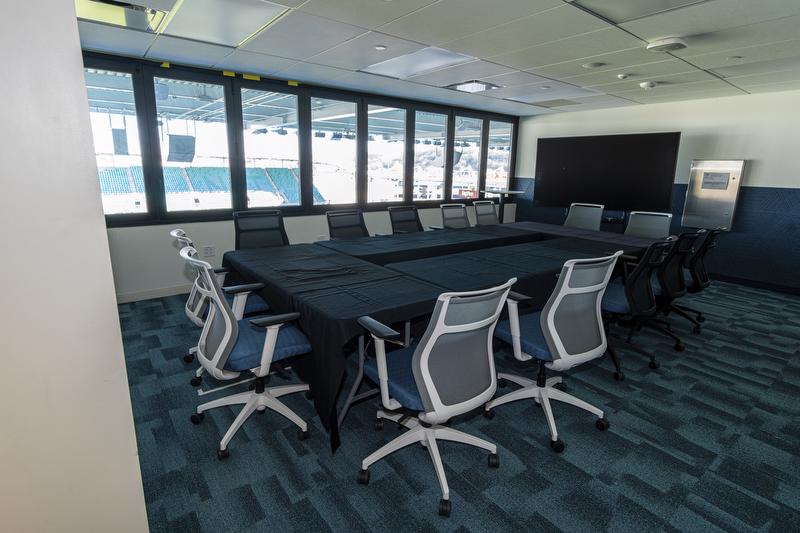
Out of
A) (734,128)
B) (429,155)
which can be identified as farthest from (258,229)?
(734,128)

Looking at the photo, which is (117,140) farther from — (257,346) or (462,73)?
(462,73)

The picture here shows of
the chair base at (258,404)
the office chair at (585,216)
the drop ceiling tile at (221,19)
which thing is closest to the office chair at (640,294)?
the chair base at (258,404)

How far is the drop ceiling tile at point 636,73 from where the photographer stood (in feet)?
13.9

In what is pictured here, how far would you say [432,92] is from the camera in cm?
598

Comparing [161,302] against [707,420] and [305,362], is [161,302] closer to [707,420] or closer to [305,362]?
[305,362]

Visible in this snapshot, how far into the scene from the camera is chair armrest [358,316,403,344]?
1.85m

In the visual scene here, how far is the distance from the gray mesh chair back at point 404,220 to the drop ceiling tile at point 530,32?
1986 millimetres

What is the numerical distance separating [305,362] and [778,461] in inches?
112

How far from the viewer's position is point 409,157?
22.9ft

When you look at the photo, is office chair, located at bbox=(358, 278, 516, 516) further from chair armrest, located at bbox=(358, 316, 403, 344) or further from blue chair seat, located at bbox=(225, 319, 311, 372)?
blue chair seat, located at bbox=(225, 319, 311, 372)

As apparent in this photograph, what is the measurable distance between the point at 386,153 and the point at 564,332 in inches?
202

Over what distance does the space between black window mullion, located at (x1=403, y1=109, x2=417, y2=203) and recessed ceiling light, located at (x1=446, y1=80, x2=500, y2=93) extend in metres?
1.25

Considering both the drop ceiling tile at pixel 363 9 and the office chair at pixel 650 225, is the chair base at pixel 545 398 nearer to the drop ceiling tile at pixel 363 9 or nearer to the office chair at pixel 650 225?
the drop ceiling tile at pixel 363 9

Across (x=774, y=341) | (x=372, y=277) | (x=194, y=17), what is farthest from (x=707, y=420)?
(x=194, y=17)
